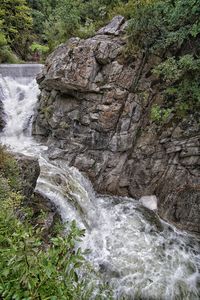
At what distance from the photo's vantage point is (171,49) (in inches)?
303

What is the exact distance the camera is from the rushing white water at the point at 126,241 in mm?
5145

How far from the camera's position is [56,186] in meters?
6.36

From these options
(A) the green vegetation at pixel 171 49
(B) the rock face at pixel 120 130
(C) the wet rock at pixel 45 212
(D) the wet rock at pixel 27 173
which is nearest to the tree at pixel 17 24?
(B) the rock face at pixel 120 130

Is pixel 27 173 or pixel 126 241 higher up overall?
pixel 27 173

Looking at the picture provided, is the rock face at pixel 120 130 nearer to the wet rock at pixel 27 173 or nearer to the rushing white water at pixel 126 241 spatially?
the rushing white water at pixel 126 241

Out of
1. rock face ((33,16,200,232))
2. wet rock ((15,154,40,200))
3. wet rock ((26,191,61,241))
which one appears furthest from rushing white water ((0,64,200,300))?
wet rock ((15,154,40,200))

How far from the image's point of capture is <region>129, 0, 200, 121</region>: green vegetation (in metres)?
6.95

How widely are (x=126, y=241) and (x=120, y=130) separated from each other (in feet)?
11.3

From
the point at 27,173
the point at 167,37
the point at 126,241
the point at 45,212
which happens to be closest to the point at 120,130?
the point at 167,37

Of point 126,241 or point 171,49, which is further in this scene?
point 171,49

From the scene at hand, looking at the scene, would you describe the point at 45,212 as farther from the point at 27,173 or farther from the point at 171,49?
the point at 171,49

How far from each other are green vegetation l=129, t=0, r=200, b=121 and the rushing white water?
324cm

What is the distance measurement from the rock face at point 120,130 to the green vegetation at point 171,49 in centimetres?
40

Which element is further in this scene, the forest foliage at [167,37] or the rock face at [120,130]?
the rock face at [120,130]
